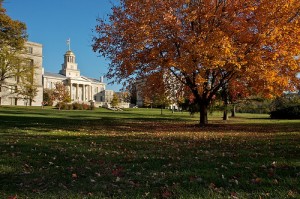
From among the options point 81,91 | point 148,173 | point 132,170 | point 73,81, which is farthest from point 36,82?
→ point 148,173

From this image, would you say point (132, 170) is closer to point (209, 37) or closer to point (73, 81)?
point (209, 37)

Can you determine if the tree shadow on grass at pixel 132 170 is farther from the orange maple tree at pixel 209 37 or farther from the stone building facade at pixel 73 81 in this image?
the stone building facade at pixel 73 81

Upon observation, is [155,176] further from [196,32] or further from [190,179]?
[196,32]

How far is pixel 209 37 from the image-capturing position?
16.5m

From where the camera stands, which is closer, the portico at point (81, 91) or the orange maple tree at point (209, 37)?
the orange maple tree at point (209, 37)

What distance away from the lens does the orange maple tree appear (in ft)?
53.9

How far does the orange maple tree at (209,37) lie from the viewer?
16422 millimetres

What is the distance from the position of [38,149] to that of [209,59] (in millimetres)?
10040

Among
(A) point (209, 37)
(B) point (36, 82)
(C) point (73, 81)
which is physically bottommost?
(A) point (209, 37)

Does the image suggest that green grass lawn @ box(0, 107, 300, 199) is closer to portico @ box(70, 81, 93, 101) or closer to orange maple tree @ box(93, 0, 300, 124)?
orange maple tree @ box(93, 0, 300, 124)

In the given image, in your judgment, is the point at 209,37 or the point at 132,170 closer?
the point at 132,170

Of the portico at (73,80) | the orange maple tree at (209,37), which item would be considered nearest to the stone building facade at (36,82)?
the portico at (73,80)

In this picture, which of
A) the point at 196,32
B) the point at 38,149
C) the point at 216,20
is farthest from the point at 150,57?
the point at 38,149

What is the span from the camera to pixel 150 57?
18453mm
